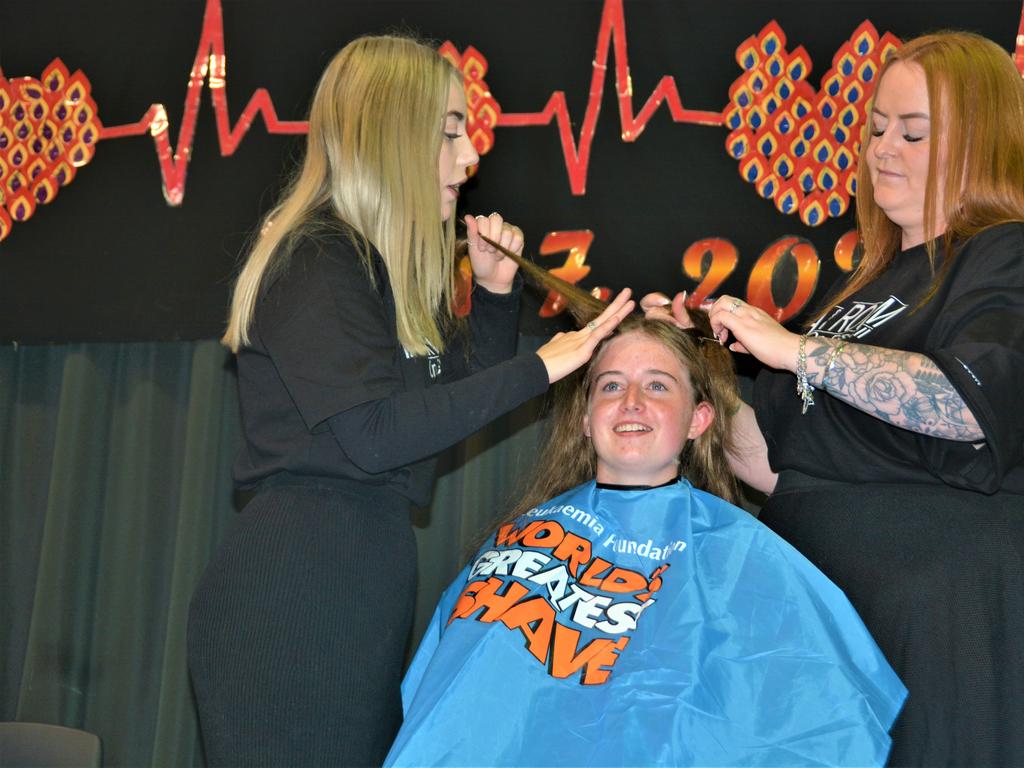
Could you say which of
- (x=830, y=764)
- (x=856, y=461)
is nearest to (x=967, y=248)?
(x=856, y=461)

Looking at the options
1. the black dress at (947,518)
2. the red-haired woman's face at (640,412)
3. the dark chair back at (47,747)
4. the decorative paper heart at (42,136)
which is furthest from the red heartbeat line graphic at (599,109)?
the dark chair back at (47,747)

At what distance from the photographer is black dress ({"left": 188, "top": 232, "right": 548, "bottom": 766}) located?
1509mm

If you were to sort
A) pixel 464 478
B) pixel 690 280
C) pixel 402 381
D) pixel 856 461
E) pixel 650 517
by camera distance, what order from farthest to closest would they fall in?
pixel 464 478 < pixel 690 280 < pixel 650 517 < pixel 856 461 < pixel 402 381

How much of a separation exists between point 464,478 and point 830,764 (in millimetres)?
1534

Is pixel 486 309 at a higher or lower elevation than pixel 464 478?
higher

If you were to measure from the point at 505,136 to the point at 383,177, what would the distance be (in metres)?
1.18

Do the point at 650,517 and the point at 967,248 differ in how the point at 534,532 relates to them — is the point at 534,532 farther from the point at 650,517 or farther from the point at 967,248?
the point at 967,248

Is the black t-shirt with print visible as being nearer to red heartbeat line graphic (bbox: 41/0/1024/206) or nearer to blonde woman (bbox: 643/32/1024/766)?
blonde woman (bbox: 643/32/1024/766)

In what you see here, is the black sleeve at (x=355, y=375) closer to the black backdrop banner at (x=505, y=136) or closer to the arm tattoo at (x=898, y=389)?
the arm tattoo at (x=898, y=389)

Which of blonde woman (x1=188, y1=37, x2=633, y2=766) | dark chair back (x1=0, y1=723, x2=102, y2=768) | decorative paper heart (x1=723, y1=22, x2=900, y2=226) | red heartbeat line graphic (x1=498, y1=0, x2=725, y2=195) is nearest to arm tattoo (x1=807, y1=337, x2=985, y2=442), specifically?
blonde woman (x1=188, y1=37, x2=633, y2=766)

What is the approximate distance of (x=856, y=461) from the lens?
1819 millimetres

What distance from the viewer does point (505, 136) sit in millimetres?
2867

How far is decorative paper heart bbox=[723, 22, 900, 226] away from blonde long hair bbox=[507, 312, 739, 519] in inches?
25.5

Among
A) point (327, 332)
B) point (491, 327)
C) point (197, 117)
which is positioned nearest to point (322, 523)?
point (327, 332)
